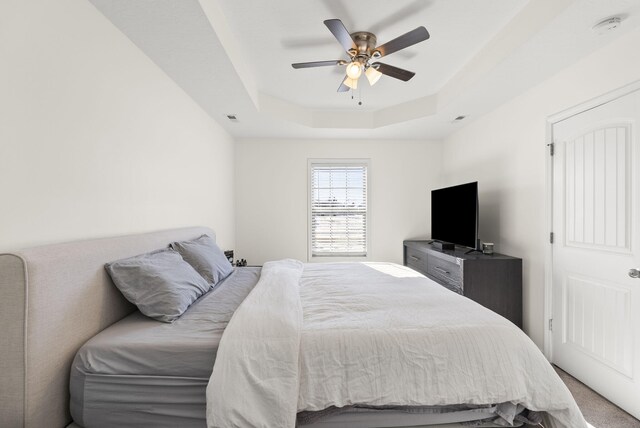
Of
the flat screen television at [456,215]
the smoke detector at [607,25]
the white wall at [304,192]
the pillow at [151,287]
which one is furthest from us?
the white wall at [304,192]

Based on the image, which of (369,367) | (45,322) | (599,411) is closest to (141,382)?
(45,322)

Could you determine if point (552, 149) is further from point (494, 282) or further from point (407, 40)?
point (407, 40)

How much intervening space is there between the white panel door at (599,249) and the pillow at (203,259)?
269cm

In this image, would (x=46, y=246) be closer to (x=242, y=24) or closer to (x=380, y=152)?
(x=242, y=24)

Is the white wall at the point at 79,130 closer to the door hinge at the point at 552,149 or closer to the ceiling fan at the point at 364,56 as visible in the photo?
the ceiling fan at the point at 364,56

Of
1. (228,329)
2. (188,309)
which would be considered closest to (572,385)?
(228,329)

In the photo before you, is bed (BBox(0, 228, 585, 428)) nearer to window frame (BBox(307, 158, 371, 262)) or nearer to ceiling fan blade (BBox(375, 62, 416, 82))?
ceiling fan blade (BBox(375, 62, 416, 82))

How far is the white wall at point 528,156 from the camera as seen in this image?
2.18 metres

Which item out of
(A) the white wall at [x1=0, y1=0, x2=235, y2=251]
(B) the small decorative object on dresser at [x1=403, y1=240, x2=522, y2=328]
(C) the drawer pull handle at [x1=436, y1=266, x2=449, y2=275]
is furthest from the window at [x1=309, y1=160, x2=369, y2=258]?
(A) the white wall at [x1=0, y1=0, x2=235, y2=251]

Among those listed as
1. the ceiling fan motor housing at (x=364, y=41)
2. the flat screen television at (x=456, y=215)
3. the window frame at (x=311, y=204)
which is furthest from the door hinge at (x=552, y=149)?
the window frame at (x=311, y=204)

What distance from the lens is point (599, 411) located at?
6.68ft

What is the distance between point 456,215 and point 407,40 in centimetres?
221

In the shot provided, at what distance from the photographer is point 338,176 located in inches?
191

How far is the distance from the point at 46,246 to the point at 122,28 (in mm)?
1381
